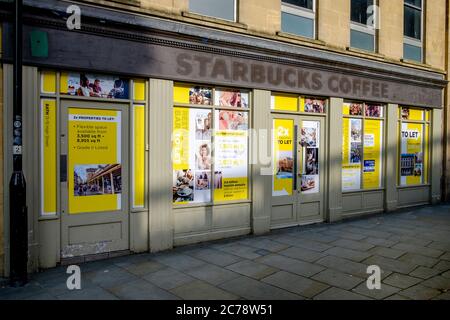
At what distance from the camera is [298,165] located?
945cm

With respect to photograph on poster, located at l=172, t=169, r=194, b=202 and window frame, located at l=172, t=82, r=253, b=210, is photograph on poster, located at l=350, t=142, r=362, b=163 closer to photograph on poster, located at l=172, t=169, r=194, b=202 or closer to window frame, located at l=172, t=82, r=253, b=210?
window frame, located at l=172, t=82, r=253, b=210

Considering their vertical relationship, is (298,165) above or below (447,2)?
below

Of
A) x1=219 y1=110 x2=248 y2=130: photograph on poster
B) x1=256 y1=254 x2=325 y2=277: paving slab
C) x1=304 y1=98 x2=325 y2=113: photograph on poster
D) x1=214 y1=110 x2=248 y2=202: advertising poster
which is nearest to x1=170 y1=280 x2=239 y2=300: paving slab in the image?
x1=256 y1=254 x2=325 y2=277: paving slab

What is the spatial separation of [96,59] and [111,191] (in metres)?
2.24

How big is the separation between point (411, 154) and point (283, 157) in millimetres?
5191

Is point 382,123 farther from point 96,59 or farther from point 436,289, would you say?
point 96,59

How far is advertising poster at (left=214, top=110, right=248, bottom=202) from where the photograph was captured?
26.9 ft

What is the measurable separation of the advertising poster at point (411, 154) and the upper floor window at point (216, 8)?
257 inches

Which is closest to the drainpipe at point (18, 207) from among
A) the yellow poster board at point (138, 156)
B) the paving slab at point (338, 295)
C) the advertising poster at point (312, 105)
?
the yellow poster board at point (138, 156)

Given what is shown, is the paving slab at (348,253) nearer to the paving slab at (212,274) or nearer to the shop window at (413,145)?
the paving slab at (212,274)

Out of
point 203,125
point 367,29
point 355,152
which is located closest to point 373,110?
point 355,152

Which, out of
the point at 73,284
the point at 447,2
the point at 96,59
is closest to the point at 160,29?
the point at 96,59

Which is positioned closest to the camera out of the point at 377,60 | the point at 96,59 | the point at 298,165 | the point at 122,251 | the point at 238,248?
the point at 96,59

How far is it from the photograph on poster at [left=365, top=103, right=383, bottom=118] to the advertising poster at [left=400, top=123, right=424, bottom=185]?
4.05 ft
